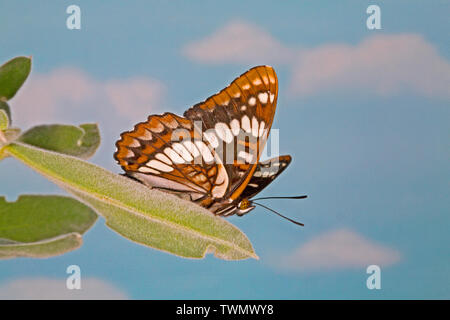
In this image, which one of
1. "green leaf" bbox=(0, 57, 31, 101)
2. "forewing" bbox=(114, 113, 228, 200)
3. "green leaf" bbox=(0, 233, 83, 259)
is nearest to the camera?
"green leaf" bbox=(0, 233, 83, 259)

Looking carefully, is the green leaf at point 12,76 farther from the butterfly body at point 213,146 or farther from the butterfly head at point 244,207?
the butterfly head at point 244,207

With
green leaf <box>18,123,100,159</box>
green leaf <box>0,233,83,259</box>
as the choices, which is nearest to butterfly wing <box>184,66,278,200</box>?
green leaf <box>18,123,100,159</box>

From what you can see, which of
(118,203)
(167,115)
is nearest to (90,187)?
(118,203)

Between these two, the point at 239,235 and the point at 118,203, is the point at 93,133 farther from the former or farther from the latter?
the point at 239,235

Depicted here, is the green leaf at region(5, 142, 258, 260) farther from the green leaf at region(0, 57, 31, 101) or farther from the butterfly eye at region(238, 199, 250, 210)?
the butterfly eye at region(238, 199, 250, 210)

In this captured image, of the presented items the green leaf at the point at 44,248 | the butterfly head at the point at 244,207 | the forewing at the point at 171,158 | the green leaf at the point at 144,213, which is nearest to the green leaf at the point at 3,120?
the green leaf at the point at 144,213
